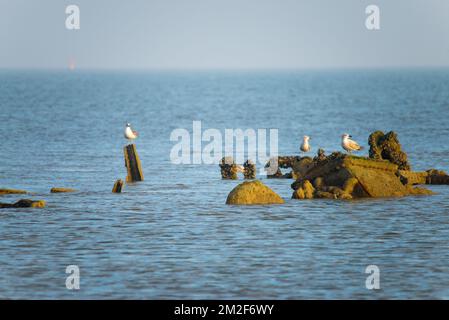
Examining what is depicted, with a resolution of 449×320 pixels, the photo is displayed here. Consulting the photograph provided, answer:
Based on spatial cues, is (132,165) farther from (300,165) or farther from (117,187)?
(300,165)

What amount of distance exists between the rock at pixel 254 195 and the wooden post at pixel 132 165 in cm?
847

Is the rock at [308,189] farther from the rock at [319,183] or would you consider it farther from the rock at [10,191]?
the rock at [10,191]

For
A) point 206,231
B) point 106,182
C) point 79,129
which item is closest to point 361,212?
point 206,231

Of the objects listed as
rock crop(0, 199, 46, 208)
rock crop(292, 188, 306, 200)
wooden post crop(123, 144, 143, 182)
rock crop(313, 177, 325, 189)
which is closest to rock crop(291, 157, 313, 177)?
rock crop(313, 177, 325, 189)

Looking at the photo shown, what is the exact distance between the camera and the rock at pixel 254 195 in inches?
1567

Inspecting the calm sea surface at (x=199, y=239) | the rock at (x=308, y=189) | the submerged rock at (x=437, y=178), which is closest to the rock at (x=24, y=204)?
the calm sea surface at (x=199, y=239)

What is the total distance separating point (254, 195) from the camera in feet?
131

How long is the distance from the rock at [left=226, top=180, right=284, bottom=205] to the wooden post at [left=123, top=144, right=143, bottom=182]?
27.8 ft

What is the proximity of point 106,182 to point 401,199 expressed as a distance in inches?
514

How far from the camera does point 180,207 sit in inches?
1620

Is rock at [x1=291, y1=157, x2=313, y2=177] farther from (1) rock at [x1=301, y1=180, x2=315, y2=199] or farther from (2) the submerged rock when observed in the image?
(2) the submerged rock
